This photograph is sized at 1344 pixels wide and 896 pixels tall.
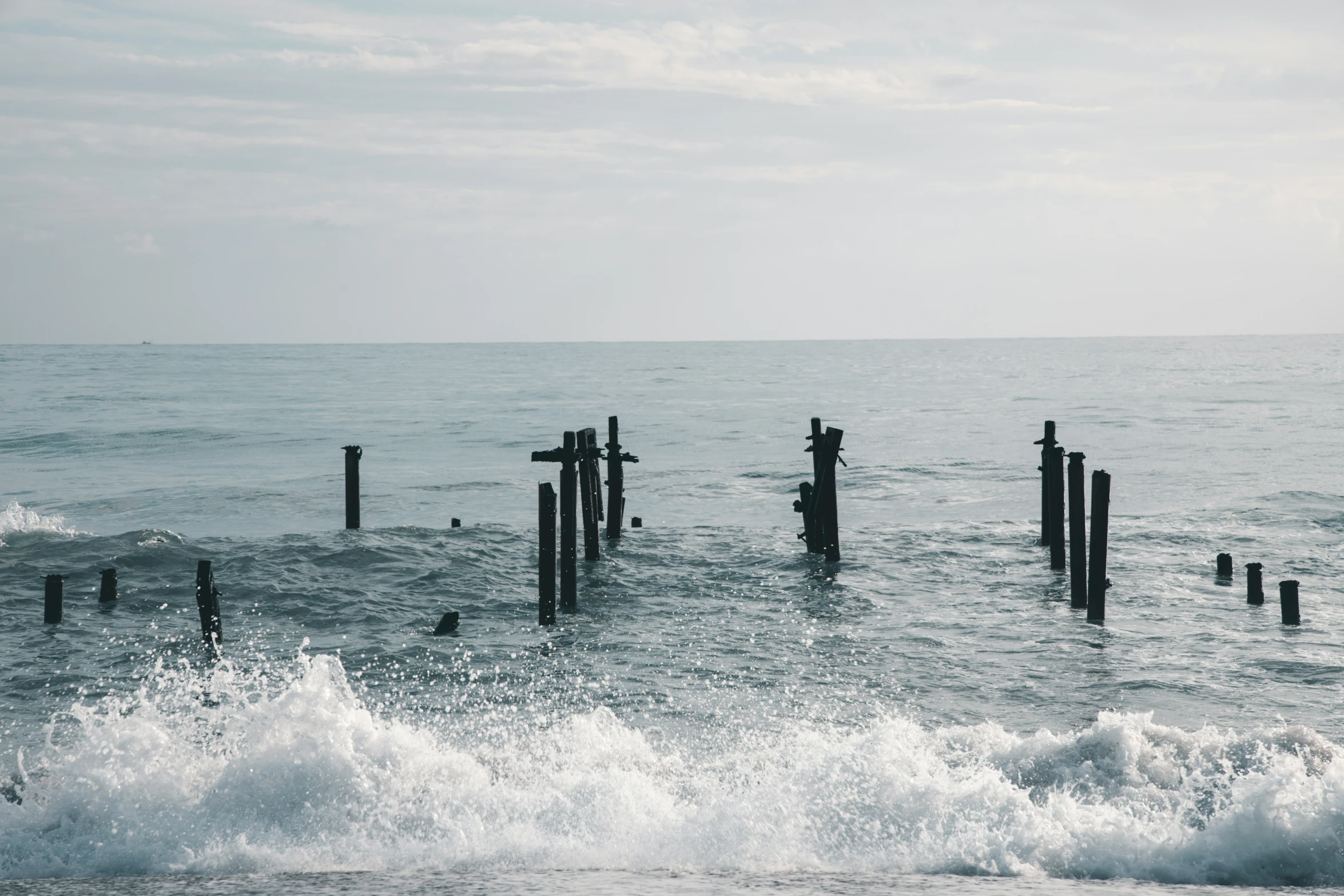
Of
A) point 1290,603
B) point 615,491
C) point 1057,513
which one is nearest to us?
point 1290,603

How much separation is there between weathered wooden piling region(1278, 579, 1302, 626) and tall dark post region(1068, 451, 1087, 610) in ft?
8.32

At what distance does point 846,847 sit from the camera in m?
8.15

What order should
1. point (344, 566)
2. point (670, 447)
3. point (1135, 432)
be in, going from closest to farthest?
1. point (344, 566)
2. point (670, 447)
3. point (1135, 432)

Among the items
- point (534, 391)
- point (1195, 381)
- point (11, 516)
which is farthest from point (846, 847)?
point (1195, 381)

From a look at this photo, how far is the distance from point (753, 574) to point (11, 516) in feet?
49.0

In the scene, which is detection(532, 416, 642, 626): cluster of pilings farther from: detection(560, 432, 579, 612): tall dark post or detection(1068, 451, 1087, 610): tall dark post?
detection(1068, 451, 1087, 610): tall dark post

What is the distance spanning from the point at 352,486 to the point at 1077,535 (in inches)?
540

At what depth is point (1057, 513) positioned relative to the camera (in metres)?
18.0

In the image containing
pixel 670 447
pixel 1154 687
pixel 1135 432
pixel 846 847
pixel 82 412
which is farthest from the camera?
pixel 82 412

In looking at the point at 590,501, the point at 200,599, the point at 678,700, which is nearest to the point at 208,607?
the point at 200,599

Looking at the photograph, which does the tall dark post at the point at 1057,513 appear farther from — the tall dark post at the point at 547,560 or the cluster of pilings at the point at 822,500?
the tall dark post at the point at 547,560

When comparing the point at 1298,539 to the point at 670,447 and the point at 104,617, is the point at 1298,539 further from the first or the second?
the point at 670,447

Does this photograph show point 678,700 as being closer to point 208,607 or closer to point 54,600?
point 208,607

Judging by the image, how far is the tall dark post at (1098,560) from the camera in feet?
48.3
